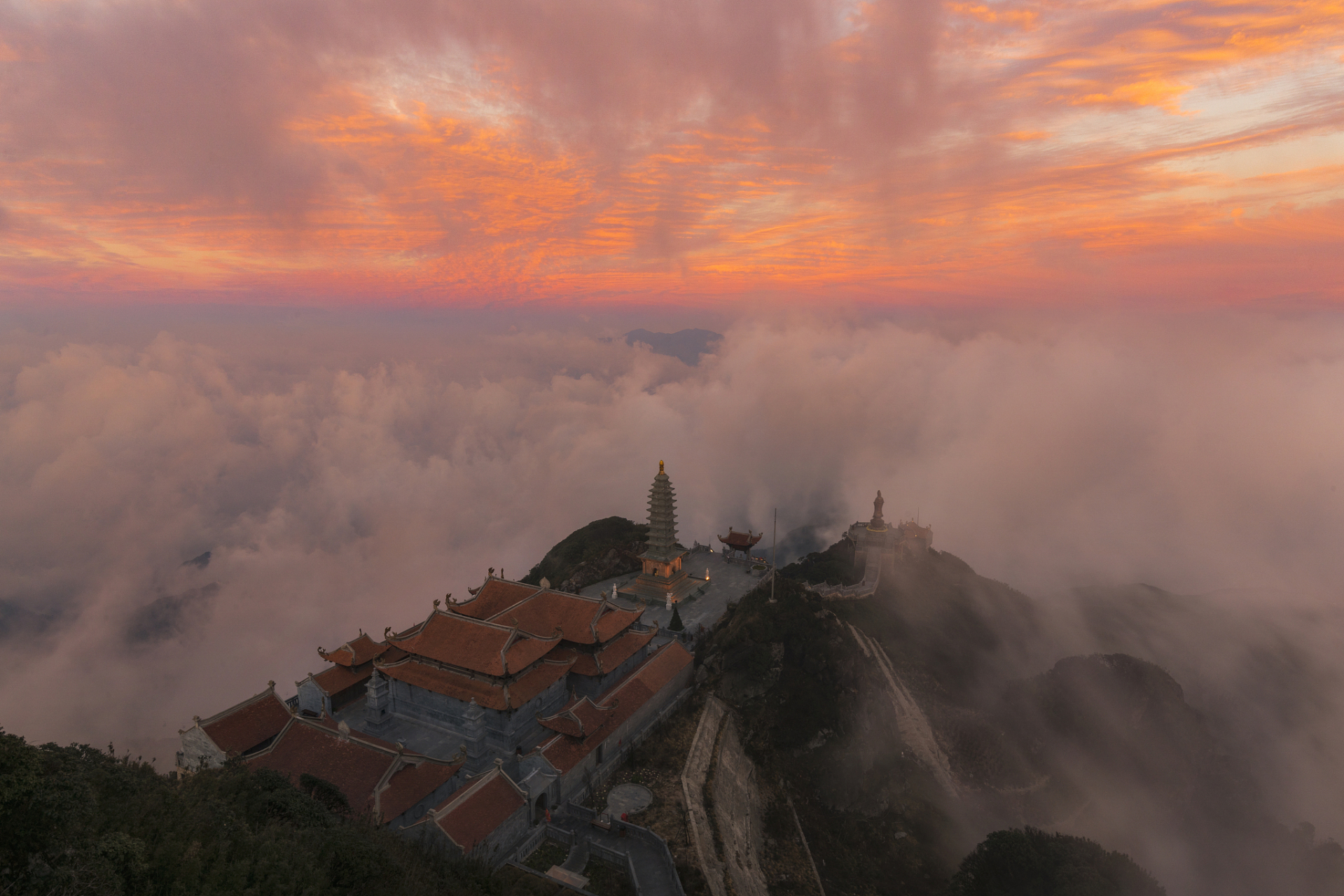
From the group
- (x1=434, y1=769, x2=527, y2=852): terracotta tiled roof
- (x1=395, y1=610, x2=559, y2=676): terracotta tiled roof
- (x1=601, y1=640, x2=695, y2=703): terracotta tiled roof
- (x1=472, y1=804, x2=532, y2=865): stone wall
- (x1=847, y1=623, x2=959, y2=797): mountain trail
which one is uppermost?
(x1=395, y1=610, x2=559, y2=676): terracotta tiled roof

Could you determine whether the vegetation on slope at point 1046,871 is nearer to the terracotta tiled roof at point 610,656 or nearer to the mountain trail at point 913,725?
the mountain trail at point 913,725

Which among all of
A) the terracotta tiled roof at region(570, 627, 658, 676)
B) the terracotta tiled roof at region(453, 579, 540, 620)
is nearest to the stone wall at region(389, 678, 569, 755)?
the terracotta tiled roof at region(570, 627, 658, 676)

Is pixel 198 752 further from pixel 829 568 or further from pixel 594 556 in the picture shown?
pixel 829 568

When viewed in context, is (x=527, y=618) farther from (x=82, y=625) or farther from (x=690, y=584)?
(x=82, y=625)

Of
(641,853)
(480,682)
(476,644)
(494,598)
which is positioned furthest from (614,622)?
(641,853)

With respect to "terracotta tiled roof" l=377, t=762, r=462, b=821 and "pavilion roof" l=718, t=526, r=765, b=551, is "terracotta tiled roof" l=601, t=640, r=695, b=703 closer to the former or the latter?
"terracotta tiled roof" l=377, t=762, r=462, b=821
